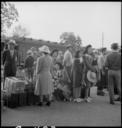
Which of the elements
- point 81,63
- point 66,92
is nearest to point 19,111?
point 66,92

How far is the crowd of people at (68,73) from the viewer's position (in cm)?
692

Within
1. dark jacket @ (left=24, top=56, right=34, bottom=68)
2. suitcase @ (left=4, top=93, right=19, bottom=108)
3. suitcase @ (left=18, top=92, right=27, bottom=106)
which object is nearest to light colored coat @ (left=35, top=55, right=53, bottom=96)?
suitcase @ (left=18, top=92, right=27, bottom=106)

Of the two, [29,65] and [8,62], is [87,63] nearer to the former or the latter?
[8,62]

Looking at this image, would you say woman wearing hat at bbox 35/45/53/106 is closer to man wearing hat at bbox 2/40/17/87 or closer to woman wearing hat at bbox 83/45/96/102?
man wearing hat at bbox 2/40/17/87

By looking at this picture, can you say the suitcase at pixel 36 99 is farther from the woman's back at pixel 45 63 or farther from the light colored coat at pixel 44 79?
the woman's back at pixel 45 63

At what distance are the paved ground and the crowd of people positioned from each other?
1.61ft

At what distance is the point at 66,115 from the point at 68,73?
7.46 ft

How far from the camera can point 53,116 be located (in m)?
5.74

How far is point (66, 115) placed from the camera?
5.87 meters

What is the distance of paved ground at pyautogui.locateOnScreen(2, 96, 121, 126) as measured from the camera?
5.19 meters

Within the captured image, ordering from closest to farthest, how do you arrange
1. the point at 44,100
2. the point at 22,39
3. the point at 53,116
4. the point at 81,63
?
the point at 53,116 < the point at 44,100 < the point at 81,63 < the point at 22,39

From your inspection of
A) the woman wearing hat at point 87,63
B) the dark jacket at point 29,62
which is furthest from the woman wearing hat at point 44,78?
the dark jacket at point 29,62

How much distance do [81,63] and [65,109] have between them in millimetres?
1747

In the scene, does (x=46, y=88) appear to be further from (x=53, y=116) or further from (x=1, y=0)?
(x=1, y=0)
